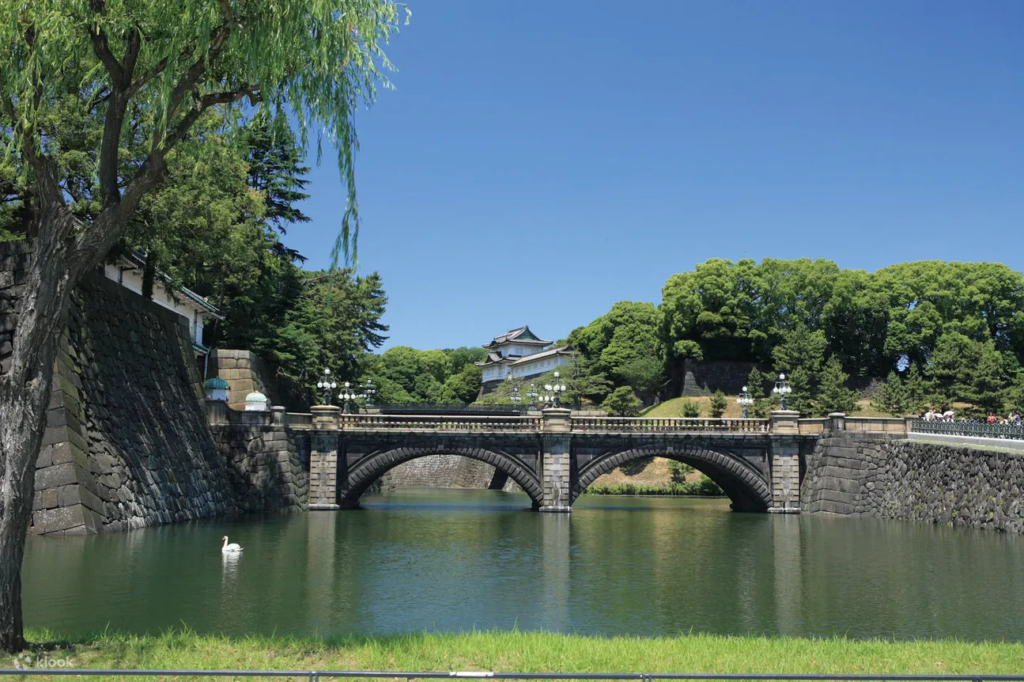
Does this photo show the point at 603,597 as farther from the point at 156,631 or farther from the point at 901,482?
the point at 901,482

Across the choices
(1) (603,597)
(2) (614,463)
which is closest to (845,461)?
(2) (614,463)

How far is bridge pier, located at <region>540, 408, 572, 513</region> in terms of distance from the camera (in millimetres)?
44531

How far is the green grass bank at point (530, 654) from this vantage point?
33.6 feet

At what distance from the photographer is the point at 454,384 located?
120 meters

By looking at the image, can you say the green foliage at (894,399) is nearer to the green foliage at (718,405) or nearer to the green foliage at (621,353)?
the green foliage at (718,405)

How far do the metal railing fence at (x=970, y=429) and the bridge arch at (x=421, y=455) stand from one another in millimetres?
18096

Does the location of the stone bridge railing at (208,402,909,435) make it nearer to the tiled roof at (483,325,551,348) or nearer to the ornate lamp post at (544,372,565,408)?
the ornate lamp post at (544,372,565,408)

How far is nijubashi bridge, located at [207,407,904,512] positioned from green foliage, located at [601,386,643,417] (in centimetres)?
3342

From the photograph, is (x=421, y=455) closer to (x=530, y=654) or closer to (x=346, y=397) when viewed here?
(x=346, y=397)

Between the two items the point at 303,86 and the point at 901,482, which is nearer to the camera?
the point at 303,86

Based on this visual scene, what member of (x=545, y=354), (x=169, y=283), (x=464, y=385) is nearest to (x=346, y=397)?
(x=169, y=283)

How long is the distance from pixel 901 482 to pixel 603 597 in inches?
967

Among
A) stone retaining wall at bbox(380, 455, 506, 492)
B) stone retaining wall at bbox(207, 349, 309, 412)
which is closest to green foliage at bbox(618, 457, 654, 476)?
stone retaining wall at bbox(380, 455, 506, 492)

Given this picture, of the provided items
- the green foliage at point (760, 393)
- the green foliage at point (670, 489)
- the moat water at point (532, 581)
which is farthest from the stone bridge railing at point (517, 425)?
the green foliage at point (760, 393)
